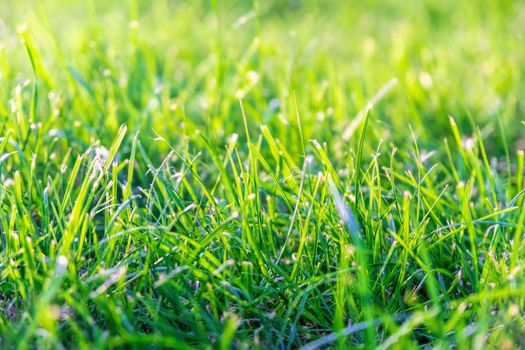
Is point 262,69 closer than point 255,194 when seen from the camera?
No

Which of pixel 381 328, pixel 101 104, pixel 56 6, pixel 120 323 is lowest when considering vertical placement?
pixel 381 328

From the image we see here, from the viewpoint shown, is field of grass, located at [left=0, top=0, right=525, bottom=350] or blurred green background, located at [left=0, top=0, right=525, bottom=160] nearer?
field of grass, located at [left=0, top=0, right=525, bottom=350]

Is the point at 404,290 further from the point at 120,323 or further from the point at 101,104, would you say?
the point at 101,104

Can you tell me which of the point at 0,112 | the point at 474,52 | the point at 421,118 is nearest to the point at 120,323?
the point at 0,112

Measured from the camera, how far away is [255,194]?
135 centimetres

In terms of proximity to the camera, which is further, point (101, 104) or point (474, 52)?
point (474, 52)

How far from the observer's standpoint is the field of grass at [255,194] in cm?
116

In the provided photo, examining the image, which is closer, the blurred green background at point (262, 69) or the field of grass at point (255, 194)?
the field of grass at point (255, 194)

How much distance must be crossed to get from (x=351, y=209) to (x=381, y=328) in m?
0.27

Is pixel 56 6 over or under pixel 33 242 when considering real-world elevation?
over

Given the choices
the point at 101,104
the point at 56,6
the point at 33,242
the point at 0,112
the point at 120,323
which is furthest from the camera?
the point at 56,6

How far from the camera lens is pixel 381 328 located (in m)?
1.22

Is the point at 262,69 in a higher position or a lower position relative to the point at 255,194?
higher

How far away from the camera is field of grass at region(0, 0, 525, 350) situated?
45.8 inches
